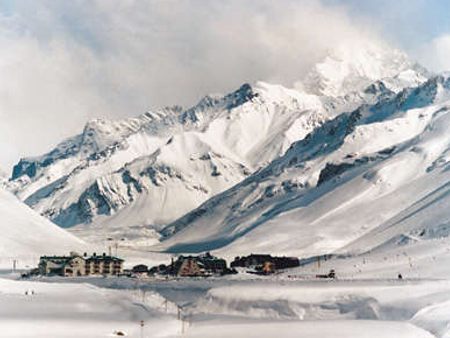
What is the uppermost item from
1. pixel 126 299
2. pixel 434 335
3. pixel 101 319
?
pixel 126 299

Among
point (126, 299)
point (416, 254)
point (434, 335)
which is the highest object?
point (416, 254)

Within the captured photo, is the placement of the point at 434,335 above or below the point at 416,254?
below

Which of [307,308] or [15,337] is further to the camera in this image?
[307,308]

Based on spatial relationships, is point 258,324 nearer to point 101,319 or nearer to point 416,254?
point 101,319

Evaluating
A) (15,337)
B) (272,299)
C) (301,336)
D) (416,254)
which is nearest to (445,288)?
(272,299)

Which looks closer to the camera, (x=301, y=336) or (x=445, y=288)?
(x=301, y=336)

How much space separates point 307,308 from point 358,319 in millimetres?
9915

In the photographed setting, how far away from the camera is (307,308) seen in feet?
367

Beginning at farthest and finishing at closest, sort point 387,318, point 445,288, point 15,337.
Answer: point 445,288 < point 387,318 < point 15,337

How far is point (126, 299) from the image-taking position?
131 m

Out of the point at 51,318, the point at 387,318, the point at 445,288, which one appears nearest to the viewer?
the point at 51,318

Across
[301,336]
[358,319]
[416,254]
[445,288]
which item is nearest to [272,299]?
[358,319]

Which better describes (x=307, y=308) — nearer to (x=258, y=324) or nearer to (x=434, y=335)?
(x=258, y=324)

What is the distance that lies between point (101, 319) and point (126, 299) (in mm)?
31740
